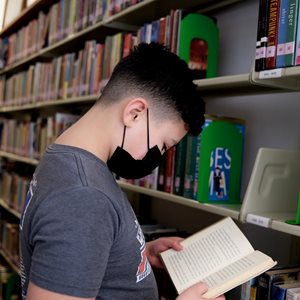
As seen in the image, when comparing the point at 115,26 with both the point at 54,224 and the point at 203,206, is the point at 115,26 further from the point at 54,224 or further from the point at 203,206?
the point at 54,224

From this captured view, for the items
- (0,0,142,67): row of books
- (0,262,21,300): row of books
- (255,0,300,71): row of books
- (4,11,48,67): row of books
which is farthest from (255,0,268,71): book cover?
(0,262,21,300): row of books

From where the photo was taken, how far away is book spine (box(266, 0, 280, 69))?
42.7 inches

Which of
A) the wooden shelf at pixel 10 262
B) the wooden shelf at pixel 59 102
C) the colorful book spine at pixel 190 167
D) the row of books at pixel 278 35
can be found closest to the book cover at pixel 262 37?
the row of books at pixel 278 35

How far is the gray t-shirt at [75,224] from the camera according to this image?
2.40 feet

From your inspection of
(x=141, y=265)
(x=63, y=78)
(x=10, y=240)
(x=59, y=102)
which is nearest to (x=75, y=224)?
(x=141, y=265)

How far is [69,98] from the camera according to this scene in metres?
2.29

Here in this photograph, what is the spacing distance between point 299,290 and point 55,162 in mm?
704

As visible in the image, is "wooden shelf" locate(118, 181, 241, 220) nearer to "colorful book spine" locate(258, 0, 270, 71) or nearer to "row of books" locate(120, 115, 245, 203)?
"row of books" locate(120, 115, 245, 203)

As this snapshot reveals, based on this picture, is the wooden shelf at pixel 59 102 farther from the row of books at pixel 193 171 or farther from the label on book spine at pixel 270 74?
the label on book spine at pixel 270 74

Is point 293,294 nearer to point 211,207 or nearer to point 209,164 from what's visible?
point 211,207

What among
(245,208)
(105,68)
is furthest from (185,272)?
(105,68)

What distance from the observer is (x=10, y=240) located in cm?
323

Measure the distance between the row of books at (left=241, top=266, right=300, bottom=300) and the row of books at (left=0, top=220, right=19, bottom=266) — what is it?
2271mm

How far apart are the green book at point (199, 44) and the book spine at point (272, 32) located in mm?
444
